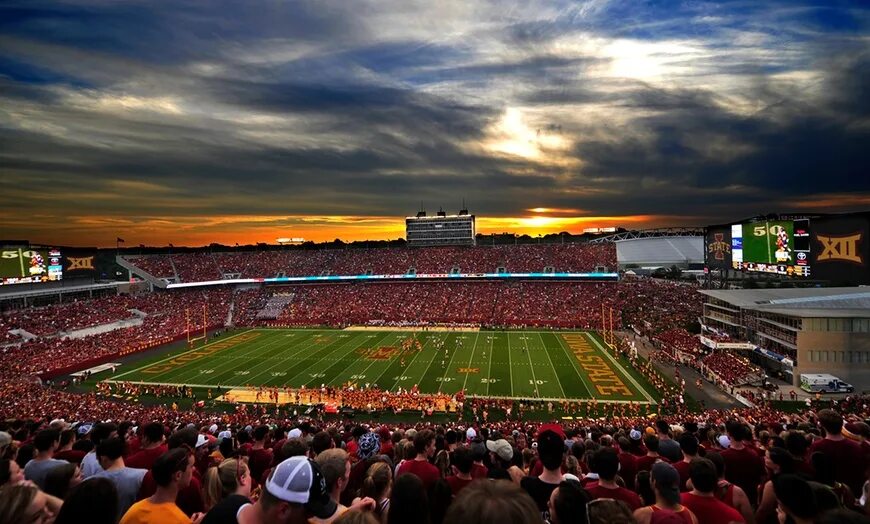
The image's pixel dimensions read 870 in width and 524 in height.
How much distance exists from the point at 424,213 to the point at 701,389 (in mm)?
82187

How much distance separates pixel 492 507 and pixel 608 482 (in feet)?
10.5

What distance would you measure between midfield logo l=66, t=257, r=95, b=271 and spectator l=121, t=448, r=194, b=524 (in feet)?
217

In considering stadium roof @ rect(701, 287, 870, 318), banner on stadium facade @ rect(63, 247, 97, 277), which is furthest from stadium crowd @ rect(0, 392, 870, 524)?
banner on stadium facade @ rect(63, 247, 97, 277)

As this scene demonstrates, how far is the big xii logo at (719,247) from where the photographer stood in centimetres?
3941

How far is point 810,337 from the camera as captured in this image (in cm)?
2681

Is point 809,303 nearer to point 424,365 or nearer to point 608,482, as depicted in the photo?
point 424,365

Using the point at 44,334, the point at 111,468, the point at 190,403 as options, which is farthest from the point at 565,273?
the point at 111,468

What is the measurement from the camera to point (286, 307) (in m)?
60.0

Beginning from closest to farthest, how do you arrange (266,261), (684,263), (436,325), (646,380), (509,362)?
(646,380) → (509,362) → (436,325) → (266,261) → (684,263)

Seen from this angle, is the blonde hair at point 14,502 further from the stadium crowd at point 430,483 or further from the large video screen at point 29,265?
the large video screen at point 29,265

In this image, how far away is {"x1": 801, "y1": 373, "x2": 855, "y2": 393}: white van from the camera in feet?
83.5

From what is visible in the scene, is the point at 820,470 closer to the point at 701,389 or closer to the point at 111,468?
the point at 111,468

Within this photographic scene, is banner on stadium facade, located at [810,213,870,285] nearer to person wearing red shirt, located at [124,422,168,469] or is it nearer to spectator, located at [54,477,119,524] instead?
person wearing red shirt, located at [124,422,168,469]

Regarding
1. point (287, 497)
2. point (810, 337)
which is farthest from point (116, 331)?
point (810, 337)
